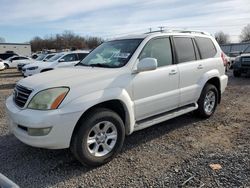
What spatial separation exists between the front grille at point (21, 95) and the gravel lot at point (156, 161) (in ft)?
3.02

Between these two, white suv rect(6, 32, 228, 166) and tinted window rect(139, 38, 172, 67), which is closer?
white suv rect(6, 32, 228, 166)

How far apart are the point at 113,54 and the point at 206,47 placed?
2.28m

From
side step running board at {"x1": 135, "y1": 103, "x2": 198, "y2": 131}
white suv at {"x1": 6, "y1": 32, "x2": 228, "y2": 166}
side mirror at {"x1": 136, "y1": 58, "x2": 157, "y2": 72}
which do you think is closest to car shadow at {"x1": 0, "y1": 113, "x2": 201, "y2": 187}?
white suv at {"x1": 6, "y1": 32, "x2": 228, "y2": 166}

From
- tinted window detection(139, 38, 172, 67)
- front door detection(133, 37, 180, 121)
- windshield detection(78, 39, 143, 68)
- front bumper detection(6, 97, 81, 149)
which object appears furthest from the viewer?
tinted window detection(139, 38, 172, 67)

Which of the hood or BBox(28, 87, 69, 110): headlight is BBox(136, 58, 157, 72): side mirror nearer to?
the hood

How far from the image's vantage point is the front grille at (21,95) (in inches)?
142

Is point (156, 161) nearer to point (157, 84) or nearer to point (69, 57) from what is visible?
point (157, 84)

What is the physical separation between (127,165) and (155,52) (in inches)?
78.1

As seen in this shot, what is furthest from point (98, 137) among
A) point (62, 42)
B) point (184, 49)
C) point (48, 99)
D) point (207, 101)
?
point (62, 42)

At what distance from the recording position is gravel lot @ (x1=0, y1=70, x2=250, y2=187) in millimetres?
3369

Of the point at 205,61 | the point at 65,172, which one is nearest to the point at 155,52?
the point at 205,61

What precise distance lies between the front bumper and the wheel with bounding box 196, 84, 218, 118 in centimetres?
309

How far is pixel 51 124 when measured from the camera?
330 centimetres

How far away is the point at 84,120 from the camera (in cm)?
353
